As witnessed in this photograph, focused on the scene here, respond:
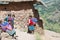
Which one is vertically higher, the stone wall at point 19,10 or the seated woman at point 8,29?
Answer: the stone wall at point 19,10

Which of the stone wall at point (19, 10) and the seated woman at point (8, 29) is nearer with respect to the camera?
the seated woman at point (8, 29)

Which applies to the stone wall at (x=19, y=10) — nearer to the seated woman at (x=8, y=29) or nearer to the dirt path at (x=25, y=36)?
the dirt path at (x=25, y=36)

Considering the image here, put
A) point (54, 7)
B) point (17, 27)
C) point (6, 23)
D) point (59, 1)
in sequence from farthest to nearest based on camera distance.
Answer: point (59, 1), point (54, 7), point (17, 27), point (6, 23)

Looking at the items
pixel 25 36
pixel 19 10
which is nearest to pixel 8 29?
pixel 25 36

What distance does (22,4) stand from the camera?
14453mm

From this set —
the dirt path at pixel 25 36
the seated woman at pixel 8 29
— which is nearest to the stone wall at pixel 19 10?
the dirt path at pixel 25 36

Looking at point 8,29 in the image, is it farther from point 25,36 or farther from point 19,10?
point 19,10

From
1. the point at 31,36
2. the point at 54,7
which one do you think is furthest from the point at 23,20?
the point at 54,7

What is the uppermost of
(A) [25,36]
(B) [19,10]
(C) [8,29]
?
(B) [19,10]

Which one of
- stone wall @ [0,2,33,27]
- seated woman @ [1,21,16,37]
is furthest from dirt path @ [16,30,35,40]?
stone wall @ [0,2,33,27]

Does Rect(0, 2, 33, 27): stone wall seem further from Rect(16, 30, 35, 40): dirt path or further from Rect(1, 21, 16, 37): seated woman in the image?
Rect(1, 21, 16, 37): seated woman

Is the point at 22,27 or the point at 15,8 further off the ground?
the point at 15,8

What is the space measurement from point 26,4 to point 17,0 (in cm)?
54

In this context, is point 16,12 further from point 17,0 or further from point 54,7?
point 54,7
